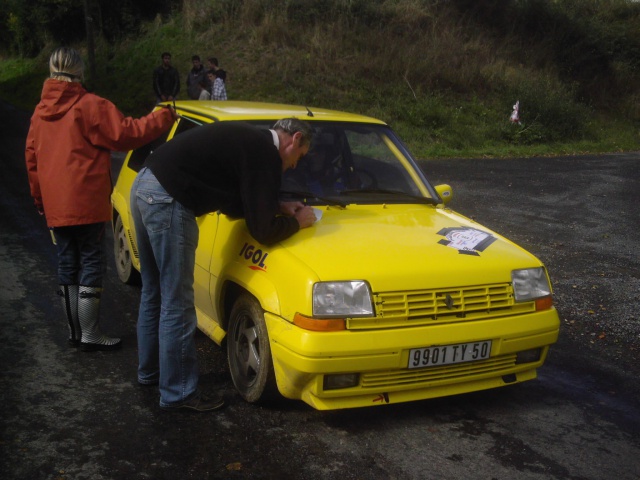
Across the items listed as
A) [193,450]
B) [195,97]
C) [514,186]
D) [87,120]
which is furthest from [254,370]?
[195,97]

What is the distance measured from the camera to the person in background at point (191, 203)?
3.99 meters

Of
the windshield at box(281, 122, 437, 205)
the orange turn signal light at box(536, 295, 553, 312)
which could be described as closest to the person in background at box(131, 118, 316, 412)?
the windshield at box(281, 122, 437, 205)

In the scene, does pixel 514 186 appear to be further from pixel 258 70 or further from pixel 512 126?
pixel 258 70

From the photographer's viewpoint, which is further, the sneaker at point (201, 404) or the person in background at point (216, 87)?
the person in background at point (216, 87)

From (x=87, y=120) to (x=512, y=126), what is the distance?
19.4 meters

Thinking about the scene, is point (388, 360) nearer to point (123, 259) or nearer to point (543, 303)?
point (543, 303)

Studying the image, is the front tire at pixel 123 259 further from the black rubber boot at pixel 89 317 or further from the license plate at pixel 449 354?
the license plate at pixel 449 354

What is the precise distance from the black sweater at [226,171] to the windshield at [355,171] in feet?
2.51

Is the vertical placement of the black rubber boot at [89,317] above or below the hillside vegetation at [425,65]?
above

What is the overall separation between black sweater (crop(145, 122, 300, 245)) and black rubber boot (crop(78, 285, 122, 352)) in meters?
1.41

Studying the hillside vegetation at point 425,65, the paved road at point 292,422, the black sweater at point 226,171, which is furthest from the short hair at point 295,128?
the hillside vegetation at point 425,65

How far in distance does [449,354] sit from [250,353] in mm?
1135

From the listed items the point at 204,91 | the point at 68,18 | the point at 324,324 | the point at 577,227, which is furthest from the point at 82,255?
the point at 68,18

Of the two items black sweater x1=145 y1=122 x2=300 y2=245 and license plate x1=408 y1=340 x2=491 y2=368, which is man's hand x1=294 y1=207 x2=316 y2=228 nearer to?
black sweater x1=145 y1=122 x2=300 y2=245
